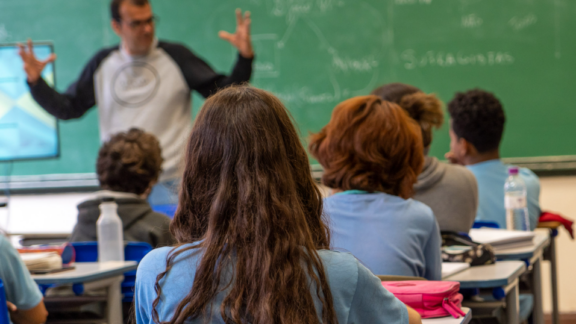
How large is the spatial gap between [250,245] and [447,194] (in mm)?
1520

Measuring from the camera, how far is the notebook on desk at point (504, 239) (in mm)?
2355

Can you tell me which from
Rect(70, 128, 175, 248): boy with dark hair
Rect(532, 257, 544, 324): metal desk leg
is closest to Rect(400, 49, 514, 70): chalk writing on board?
Rect(532, 257, 544, 324): metal desk leg

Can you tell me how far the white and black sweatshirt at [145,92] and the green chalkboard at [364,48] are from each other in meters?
0.80

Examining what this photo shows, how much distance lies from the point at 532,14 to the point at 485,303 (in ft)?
9.22

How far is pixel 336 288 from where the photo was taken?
997 millimetres

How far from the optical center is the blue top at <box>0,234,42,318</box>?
1777mm

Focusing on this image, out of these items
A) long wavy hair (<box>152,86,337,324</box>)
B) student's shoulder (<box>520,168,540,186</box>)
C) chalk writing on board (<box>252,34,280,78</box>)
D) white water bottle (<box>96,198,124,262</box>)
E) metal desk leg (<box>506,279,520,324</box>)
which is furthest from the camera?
chalk writing on board (<box>252,34,280,78</box>)

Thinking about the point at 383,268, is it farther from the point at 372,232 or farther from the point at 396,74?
the point at 396,74

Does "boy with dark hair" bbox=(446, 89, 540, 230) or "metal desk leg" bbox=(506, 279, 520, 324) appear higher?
"boy with dark hair" bbox=(446, 89, 540, 230)

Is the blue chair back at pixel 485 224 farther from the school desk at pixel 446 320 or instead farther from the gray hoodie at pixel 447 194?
the school desk at pixel 446 320

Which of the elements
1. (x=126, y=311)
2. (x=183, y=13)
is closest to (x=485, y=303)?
(x=126, y=311)

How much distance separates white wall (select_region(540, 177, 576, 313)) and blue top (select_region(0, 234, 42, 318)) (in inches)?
136

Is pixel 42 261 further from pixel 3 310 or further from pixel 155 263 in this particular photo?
pixel 155 263

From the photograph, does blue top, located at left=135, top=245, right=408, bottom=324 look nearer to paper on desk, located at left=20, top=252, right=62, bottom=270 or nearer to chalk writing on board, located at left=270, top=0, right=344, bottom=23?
paper on desk, located at left=20, top=252, right=62, bottom=270
